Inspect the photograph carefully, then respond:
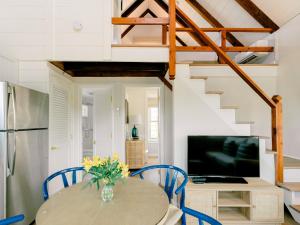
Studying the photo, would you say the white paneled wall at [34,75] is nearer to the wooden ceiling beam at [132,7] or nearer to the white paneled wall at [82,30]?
the white paneled wall at [82,30]

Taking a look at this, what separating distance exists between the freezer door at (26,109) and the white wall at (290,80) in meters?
4.14

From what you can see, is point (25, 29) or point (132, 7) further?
point (132, 7)

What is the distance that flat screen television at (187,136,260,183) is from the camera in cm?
288

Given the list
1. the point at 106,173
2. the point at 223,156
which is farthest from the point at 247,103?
the point at 106,173

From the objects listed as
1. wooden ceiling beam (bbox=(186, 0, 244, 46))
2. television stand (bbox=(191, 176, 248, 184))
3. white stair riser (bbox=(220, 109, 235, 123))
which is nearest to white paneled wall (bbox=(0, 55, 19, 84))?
television stand (bbox=(191, 176, 248, 184))

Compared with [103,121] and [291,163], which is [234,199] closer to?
[291,163]

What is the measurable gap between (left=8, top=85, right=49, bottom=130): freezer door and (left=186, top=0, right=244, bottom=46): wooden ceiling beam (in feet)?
13.2

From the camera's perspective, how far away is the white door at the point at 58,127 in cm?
313

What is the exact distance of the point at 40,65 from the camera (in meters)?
2.98

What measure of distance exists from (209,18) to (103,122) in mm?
3613

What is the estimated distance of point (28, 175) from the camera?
2.48m

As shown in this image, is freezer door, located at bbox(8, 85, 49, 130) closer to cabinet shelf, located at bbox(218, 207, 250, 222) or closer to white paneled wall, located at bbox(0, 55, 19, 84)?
white paneled wall, located at bbox(0, 55, 19, 84)

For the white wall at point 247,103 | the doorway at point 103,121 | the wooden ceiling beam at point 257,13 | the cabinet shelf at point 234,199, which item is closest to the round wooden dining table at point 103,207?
the cabinet shelf at point 234,199

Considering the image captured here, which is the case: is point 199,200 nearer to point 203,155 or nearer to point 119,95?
point 203,155
